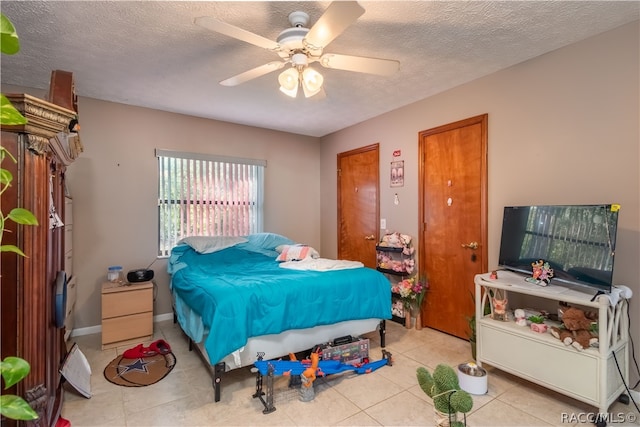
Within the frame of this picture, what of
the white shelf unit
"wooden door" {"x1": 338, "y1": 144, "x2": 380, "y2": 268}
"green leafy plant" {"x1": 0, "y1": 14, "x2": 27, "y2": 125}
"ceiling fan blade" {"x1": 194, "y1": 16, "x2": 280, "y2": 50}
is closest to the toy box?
the white shelf unit

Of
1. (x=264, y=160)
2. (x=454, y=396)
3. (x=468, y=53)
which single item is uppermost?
(x=468, y=53)

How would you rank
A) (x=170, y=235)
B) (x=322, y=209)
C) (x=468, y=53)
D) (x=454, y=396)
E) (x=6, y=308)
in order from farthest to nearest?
(x=322, y=209) < (x=170, y=235) < (x=468, y=53) < (x=6, y=308) < (x=454, y=396)

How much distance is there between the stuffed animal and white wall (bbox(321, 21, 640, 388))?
2.12 m

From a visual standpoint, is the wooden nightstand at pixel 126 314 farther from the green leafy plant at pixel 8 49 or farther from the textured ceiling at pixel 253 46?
the green leafy plant at pixel 8 49

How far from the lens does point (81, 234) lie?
11.4 ft

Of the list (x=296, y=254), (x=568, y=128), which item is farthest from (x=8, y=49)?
(x=568, y=128)

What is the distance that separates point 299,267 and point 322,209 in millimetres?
2241

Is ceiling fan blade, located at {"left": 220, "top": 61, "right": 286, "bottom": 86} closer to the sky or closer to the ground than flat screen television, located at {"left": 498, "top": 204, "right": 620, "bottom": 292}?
closer to the sky

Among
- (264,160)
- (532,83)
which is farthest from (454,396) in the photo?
(264,160)

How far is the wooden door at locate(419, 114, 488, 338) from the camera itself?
10.3 ft

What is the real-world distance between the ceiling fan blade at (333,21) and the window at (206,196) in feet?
8.96

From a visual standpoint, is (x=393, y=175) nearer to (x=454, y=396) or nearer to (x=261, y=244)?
(x=261, y=244)

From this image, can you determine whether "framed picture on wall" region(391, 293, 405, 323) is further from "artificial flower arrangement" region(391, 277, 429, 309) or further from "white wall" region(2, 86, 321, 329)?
"white wall" region(2, 86, 321, 329)

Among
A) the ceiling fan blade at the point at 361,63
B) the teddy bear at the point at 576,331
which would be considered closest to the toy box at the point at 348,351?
the teddy bear at the point at 576,331
